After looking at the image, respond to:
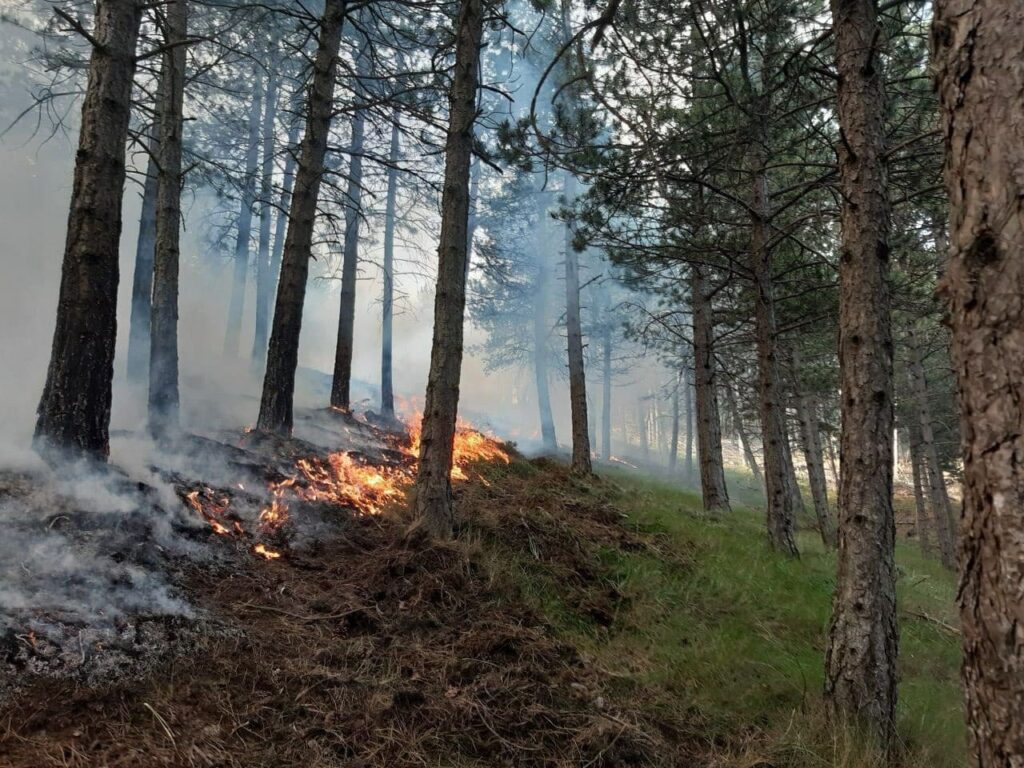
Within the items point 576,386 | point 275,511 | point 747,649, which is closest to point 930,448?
point 576,386

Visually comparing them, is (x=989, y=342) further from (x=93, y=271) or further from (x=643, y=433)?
(x=643, y=433)

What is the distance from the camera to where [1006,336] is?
65.3 inches

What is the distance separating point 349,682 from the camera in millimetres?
3254

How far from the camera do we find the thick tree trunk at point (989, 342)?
1623 millimetres

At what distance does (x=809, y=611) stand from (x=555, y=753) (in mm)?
3859

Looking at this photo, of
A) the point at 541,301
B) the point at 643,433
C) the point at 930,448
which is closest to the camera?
the point at 930,448

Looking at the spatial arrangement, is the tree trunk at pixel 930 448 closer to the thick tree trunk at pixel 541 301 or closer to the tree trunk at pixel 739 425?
the tree trunk at pixel 739 425

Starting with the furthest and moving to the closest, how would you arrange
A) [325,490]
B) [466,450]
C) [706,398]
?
[706,398]
[466,450]
[325,490]

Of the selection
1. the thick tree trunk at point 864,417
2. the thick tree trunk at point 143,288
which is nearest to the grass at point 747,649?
the thick tree trunk at point 864,417

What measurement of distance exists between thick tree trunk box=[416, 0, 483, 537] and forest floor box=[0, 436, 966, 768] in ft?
1.83

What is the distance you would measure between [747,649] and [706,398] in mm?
6831

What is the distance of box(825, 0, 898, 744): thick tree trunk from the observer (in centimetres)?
357

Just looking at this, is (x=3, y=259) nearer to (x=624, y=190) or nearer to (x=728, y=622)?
(x=624, y=190)

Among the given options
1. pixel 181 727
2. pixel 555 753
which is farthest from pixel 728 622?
pixel 181 727
